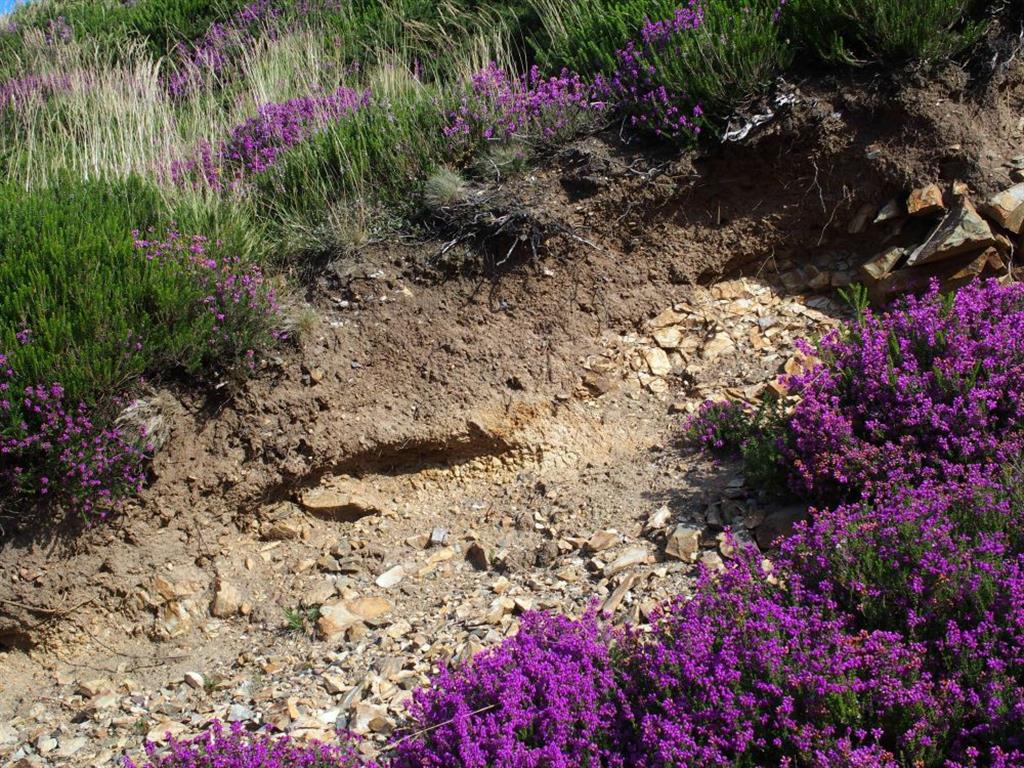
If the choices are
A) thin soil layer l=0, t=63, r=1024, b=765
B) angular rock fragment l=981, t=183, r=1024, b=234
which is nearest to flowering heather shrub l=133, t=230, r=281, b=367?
thin soil layer l=0, t=63, r=1024, b=765

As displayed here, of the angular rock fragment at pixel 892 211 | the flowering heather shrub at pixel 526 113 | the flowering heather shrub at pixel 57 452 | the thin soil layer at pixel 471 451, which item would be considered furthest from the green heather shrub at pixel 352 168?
the angular rock fragment at pixel 892 211

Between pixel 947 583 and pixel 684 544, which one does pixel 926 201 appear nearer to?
pixel 684 544

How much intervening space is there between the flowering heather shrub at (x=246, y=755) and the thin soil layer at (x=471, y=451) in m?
0.24

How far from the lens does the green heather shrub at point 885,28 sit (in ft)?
18.9

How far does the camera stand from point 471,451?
571cm

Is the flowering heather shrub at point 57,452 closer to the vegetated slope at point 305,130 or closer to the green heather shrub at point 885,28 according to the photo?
the vegetated slope at point 305,130

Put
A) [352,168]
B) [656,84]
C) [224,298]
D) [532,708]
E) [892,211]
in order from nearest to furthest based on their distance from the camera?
1. [532,708]
2. [224,298]
3. [892,211]
4. [656,84]
5. [352,168]

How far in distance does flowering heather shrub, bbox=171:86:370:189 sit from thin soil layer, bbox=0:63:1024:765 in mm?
1542

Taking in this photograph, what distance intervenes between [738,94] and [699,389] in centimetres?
204

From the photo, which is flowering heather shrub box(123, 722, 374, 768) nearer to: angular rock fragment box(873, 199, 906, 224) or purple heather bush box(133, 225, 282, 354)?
purple heather bush box(133, 225, 282, 354)

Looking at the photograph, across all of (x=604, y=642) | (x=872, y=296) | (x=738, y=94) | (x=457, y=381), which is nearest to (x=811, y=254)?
(x=872, y=296)

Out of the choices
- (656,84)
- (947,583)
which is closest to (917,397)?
(947,583)

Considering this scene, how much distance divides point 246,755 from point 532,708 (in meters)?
1.15

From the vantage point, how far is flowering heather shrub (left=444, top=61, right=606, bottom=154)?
653cm
